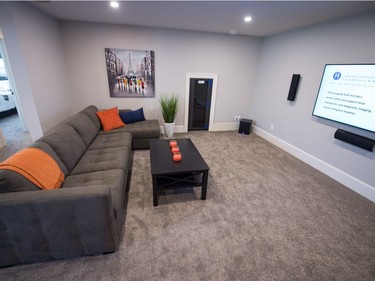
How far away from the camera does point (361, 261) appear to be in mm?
1600

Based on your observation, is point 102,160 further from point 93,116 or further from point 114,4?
point 114,4

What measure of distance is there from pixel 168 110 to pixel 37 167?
281 centimetres

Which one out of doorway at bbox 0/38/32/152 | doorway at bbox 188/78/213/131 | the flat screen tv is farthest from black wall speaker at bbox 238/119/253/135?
doorway at bbox 0/38/32/152

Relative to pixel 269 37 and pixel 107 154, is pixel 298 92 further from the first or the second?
pixel 107 154

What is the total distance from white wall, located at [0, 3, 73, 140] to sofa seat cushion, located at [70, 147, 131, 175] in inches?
40.8

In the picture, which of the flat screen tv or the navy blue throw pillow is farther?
the navy blue throw pillow

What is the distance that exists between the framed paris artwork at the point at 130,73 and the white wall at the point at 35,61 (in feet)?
2.98

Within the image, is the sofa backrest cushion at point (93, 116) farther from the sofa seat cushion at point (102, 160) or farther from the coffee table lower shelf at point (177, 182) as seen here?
the coffee table lower shelf at point (177, 182)

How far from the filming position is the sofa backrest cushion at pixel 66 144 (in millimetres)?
1968

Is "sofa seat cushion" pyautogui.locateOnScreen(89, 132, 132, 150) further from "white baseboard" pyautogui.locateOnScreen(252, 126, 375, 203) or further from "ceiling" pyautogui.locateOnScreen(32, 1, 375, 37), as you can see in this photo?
"white baseboard" pyautogui.locateOnScreen(252, 126, 375, 203)

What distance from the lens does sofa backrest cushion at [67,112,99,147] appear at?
257 cm

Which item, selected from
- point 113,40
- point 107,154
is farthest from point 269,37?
point 107,154

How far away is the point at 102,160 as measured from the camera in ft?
7.45

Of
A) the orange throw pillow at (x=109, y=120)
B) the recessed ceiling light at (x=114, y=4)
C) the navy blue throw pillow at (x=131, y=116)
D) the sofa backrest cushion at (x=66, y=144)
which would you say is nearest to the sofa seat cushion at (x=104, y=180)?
the sofa backrest cushion at (x=66, y=144)
